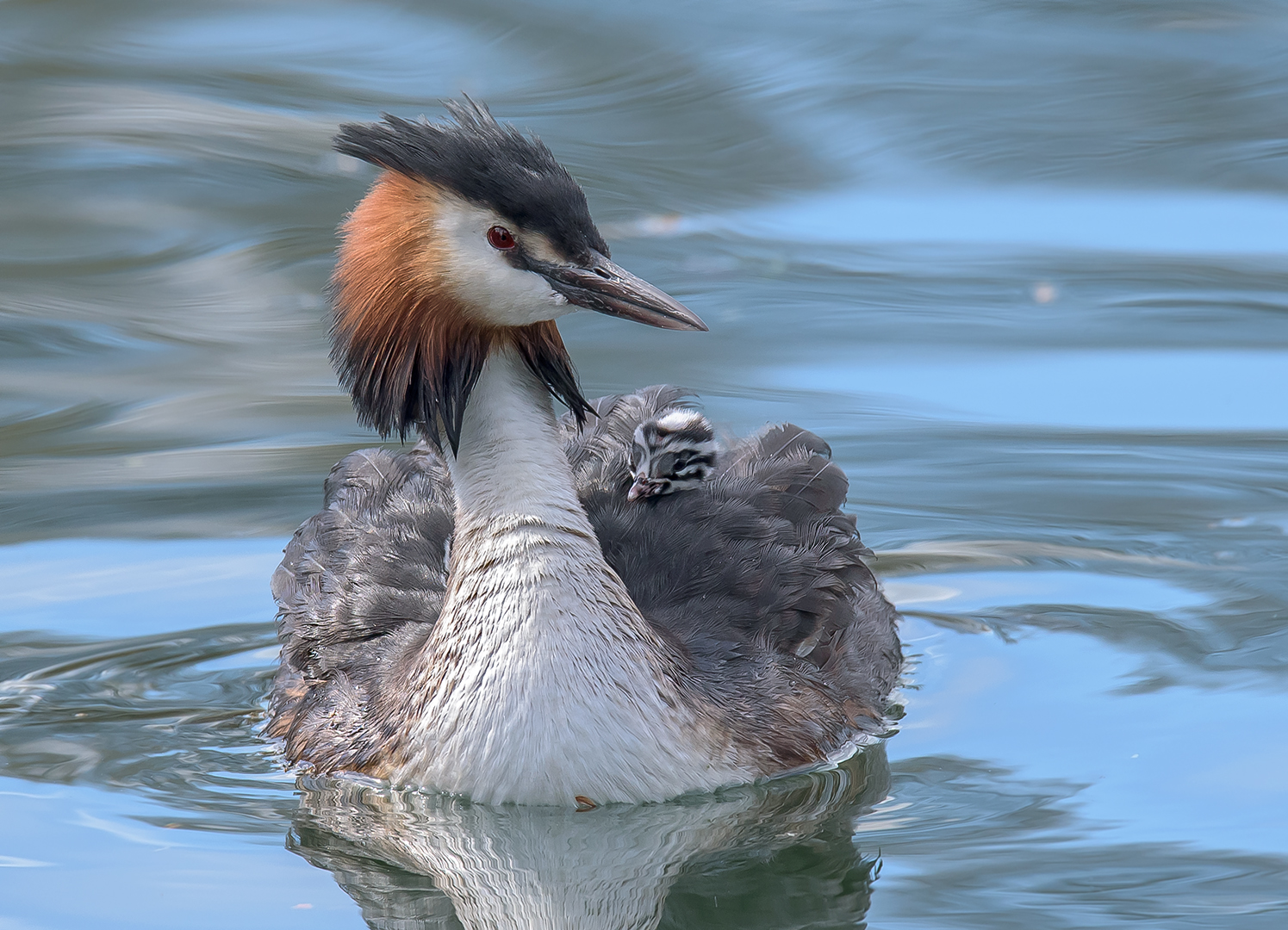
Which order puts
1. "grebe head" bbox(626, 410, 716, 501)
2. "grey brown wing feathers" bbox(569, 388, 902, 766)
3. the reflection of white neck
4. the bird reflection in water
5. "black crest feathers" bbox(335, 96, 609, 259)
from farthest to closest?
"grebe head" bbox(626, 410, 716, 501) → "grey brown wing feathers" bbox(569, 388, 902, 766) → the reflection of white neck → "black crest feathers" bbox(335, 96, 609, 259) → the bird reflection in water

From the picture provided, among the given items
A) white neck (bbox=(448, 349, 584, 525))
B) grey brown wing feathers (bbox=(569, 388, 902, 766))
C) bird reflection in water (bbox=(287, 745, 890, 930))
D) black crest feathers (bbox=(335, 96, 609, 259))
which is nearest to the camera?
bird reflection in water (bbox=(287, 745, 890, 930))

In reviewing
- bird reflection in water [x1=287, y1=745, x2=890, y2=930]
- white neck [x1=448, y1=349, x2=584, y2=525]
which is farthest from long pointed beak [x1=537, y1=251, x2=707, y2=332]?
bird reflection in water [x1=287, y1=745, x2=890, y2=930]

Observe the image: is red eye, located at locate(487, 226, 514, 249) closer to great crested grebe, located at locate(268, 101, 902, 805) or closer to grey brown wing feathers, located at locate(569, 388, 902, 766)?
great crested grebe, located at locate(268, 101, 902, 805)

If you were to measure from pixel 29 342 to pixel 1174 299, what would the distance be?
5.85 m

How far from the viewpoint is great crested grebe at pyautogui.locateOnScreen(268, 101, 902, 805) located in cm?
559

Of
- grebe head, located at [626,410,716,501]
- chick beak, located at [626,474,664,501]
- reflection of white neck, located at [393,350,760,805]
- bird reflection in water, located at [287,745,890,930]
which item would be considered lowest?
bird reflection in water, located at [287,745,890,930]

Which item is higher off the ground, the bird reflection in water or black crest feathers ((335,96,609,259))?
black crest feathers ((335,96,609,259))

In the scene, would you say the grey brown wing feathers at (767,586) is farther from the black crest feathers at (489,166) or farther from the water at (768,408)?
the black crest feathers at (489,166)

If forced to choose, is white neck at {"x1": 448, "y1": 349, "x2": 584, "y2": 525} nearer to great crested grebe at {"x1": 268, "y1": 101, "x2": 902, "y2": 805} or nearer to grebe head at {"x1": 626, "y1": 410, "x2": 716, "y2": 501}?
great crested grebe at {"x1": 268, "y1": 101, "x2": 902, "y2": 805}

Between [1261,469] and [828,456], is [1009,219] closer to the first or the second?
[1261,469]

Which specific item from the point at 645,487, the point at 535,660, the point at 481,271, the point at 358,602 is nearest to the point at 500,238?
the point at 481,271

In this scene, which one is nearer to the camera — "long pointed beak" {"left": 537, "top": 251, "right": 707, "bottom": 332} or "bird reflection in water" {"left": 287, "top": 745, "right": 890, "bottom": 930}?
"bird reflection in water" {"left": 287, "top": 745, "right": 890, "bottom": 930}

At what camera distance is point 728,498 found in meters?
6.69

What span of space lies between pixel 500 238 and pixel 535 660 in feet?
3.89
